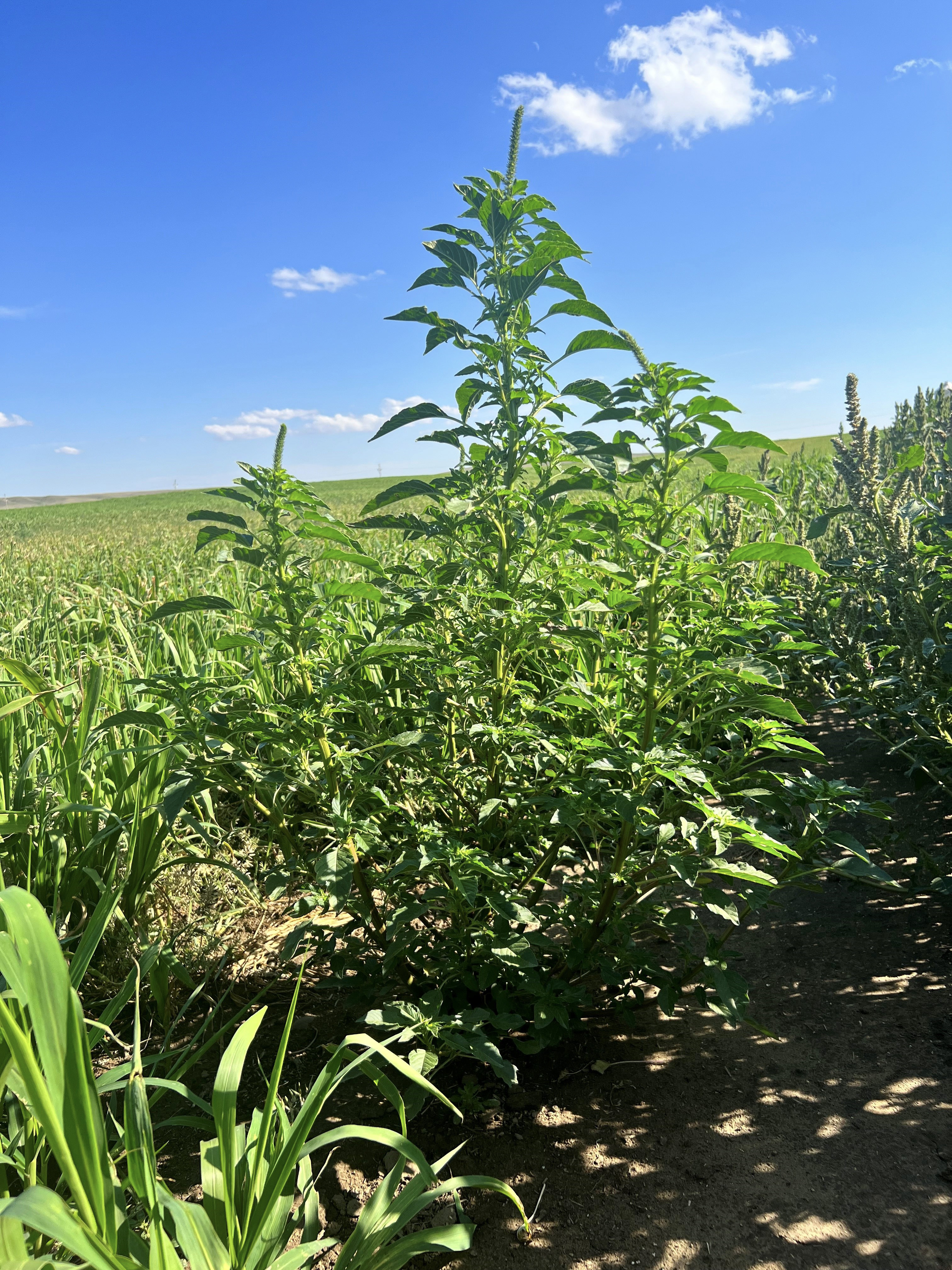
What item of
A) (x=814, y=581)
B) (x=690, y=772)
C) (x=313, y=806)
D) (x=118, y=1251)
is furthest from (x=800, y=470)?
(x=118, y=1251)

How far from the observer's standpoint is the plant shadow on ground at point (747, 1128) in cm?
144

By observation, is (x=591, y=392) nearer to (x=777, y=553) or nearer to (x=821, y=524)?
(x=777, y=553)

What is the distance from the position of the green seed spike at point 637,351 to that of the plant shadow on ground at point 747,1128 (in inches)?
62.2

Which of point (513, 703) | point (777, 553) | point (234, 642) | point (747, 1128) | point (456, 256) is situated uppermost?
point (456, 256)

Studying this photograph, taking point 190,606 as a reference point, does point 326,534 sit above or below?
above

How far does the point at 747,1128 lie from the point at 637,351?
163cm

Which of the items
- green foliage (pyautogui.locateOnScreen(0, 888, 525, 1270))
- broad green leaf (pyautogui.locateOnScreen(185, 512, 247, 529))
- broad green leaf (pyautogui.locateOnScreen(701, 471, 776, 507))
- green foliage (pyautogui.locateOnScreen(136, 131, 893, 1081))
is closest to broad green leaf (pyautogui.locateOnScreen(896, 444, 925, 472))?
green foliage (pyautogui.locateOnScreen(136, 131, 893, 1081))

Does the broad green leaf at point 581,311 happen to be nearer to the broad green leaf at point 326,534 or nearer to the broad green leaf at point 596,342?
the broad green leaf at point 596,342

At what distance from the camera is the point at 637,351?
1.48 m

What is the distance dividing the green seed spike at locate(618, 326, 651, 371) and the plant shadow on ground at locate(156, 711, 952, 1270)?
1579 millimetres

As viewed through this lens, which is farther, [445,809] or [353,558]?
[445,809]

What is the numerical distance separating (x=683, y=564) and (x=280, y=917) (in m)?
1.79

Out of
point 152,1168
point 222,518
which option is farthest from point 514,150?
point 152,1168

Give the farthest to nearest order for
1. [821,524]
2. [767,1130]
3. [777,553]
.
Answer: [821,524] < [767,1130] < [777,553]
